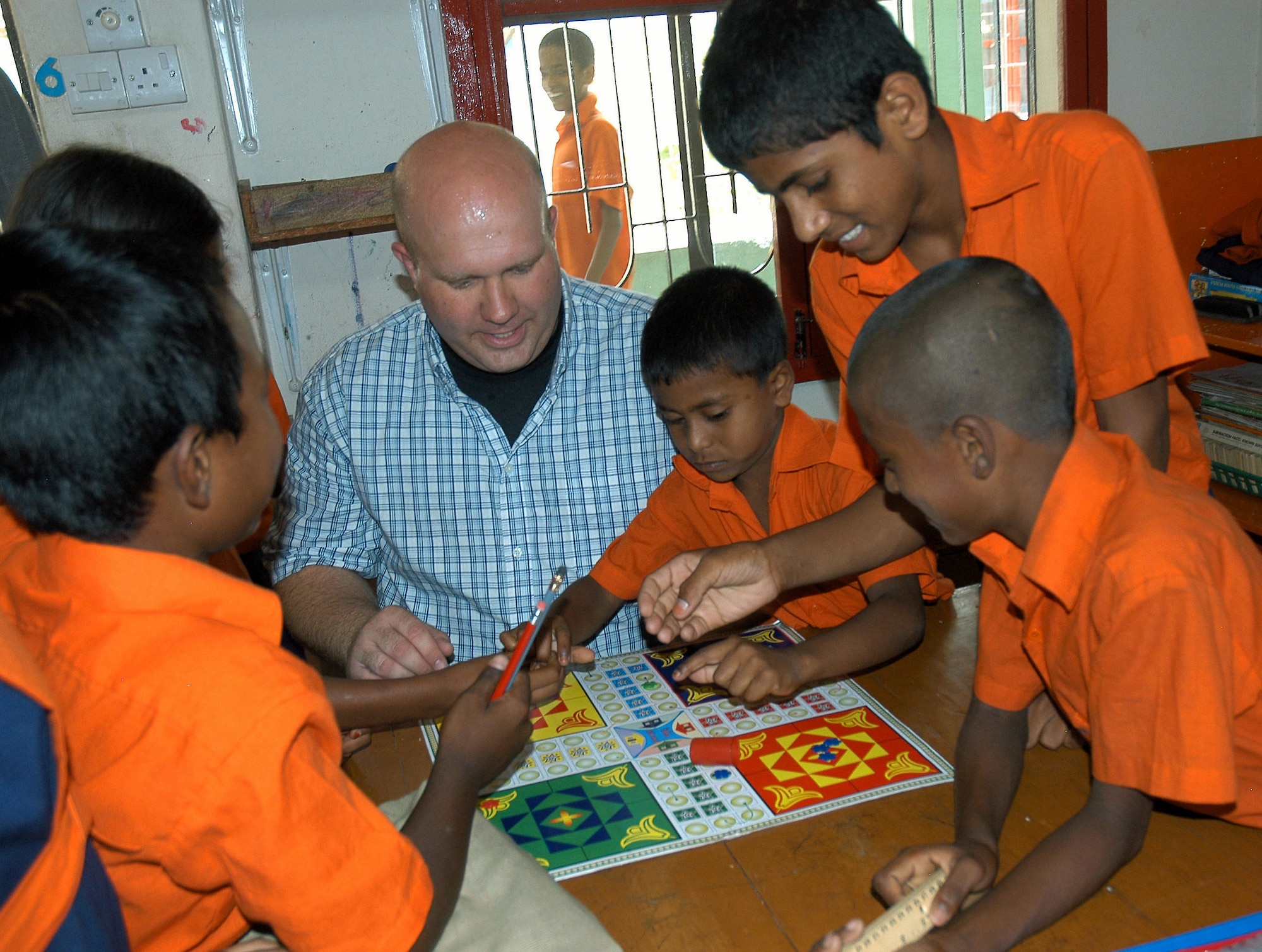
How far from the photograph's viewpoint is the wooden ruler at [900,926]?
0.94 m

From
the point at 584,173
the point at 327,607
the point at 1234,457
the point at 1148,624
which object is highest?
the point at 584,173

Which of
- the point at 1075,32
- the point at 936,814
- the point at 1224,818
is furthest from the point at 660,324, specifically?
the point at 1075,32

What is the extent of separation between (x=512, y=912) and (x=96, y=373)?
0.64 meters

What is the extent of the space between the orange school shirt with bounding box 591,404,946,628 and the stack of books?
1.69 meters

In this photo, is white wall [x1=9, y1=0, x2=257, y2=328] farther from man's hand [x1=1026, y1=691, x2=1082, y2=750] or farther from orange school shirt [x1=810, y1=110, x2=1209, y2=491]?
man's hand [x1=1026, y1=691, x2=1082, y2=750]

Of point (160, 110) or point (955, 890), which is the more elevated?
point (160, 110)

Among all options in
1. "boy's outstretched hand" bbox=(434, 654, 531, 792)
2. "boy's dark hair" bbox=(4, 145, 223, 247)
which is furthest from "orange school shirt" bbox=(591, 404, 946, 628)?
"boy's dark hair" bbox=(4, 145, 223, 247)

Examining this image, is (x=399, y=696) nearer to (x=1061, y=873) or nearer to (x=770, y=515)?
(x=770, y=515)

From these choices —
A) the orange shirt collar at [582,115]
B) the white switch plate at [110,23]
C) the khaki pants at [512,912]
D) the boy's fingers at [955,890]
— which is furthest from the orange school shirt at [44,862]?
the orange shirt collar at [582,115]

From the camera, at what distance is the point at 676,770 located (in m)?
1.25

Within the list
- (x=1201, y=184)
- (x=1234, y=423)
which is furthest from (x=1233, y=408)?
(x=1201, y=184)

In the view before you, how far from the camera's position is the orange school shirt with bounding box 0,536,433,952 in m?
0.82

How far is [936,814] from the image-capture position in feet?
3.76

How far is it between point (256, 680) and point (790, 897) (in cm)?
56
